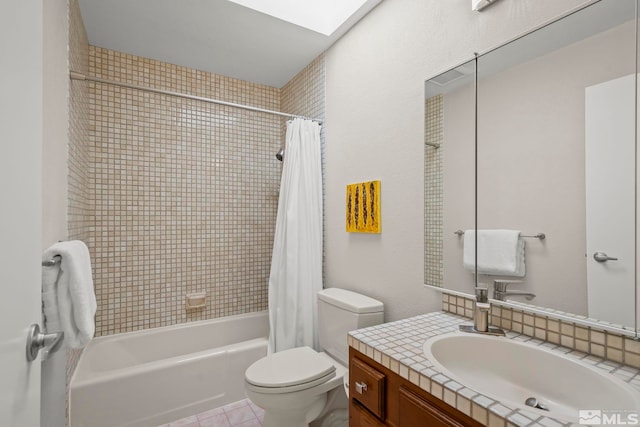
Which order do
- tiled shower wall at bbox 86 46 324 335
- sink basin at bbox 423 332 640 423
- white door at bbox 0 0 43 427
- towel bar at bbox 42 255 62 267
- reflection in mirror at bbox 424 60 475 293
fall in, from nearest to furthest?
white door at bbox 0 0 43 427 < sink basin at bbox 423 332 640 423 < towel bar at bbox 42 255 62 267 < reflection in mirror at bbox 424 60 475 293 < tiled shower wall at bbox 86 46 324 335

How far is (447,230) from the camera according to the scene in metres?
1.37

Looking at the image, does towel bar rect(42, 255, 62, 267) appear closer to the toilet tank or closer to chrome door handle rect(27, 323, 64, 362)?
chrome door handle rect(27, 323, 64, 362)

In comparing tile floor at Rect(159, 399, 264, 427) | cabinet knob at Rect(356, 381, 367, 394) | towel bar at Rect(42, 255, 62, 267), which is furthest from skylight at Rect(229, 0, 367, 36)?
tile floor at Rect(159, 399, 264, 427)

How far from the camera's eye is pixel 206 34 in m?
2.07

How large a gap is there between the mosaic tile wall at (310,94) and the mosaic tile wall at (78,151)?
59.3 inches

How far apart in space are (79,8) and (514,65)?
239 centimetres

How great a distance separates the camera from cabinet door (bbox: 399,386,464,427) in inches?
30.0

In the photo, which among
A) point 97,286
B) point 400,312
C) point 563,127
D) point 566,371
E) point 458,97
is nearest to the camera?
point 566,371

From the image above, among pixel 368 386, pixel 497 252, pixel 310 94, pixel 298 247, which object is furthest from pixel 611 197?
pixel 310 94

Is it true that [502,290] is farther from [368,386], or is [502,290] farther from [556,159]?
[368,386]

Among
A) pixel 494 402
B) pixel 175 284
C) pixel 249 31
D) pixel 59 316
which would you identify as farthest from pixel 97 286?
pixel 494 402

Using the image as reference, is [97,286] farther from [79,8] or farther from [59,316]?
[79,8]

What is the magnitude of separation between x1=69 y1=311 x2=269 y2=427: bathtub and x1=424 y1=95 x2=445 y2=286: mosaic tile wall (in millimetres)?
1369

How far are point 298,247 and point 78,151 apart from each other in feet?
4.75
